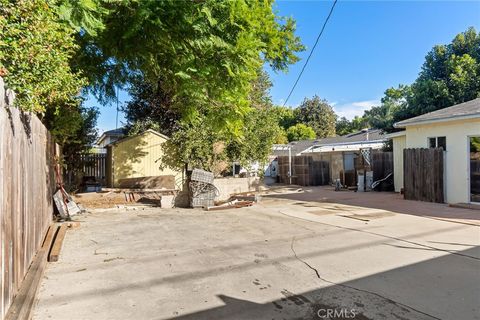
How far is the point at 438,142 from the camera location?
38.5ft

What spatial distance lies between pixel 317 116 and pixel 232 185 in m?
31.1

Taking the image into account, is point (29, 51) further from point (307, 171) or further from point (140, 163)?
point (307, 171)

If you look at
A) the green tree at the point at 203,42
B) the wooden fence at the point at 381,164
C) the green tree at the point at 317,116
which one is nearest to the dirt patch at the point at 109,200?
the green tree at the point at 203,42

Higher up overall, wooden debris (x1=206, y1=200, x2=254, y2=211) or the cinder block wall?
the cinder block wall

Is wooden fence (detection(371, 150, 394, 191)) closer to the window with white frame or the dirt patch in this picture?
the window with white frame

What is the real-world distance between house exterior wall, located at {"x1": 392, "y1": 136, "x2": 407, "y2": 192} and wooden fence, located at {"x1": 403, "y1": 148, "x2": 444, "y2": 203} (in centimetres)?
273

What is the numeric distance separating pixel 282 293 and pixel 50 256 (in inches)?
146

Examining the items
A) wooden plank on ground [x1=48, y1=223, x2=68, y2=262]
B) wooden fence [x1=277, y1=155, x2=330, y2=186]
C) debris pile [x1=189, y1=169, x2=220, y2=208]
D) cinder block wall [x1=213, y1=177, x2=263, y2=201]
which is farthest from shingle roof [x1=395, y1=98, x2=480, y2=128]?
wooden plank on ground [x1=48, y1=223, x2=68, y2=262]

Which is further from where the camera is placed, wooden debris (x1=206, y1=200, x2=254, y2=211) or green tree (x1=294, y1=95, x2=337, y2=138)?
green tree (x1=294, y1=95, x2=337, y2=138)

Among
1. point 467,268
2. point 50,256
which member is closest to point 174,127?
point 50,256

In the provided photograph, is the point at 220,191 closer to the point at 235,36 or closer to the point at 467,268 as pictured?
the point at 235,36

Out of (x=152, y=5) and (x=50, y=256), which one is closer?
(x=50, y=256)

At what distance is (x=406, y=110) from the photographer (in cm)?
1853

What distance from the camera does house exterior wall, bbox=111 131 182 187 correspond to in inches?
561
